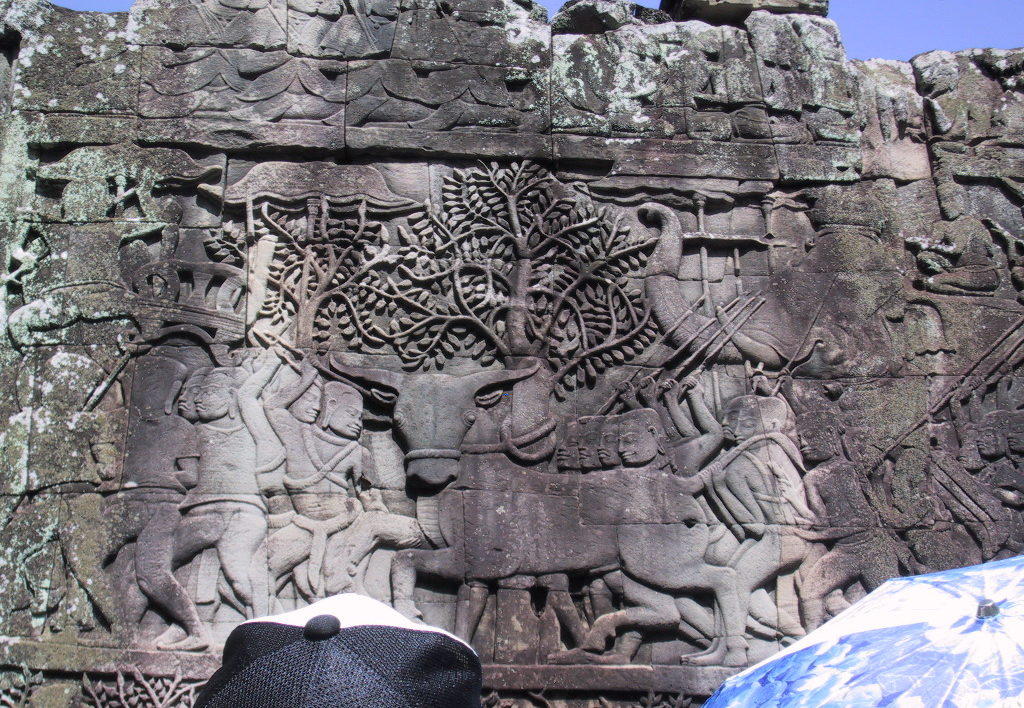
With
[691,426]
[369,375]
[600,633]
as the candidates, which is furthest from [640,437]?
[369,375]

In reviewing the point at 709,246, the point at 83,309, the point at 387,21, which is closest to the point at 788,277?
the point at 709,246

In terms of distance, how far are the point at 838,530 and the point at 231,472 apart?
11.6 ft

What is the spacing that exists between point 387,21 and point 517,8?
35.5 inches

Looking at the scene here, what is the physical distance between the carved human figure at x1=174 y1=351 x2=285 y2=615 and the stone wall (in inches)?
0.7

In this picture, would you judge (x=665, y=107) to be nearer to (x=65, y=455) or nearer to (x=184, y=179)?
(x=184, y=179)

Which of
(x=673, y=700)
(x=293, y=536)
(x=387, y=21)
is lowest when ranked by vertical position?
(x=673, y=700)

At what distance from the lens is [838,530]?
5.56m

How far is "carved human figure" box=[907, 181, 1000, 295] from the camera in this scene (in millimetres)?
6312

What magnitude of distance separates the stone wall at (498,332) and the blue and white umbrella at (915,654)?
241cm

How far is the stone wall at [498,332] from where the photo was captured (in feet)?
17.1

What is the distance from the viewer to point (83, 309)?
562 cm

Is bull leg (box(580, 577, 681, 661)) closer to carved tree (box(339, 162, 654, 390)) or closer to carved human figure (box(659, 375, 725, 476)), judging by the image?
carved human figure (box(659, 375, 725, 476))

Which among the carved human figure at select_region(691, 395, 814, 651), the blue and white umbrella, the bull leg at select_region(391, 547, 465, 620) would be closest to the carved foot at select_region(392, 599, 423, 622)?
the bull leg at select_region(391, 547, 465, 620)

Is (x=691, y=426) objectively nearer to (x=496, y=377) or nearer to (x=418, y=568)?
(x=496, y=377)
